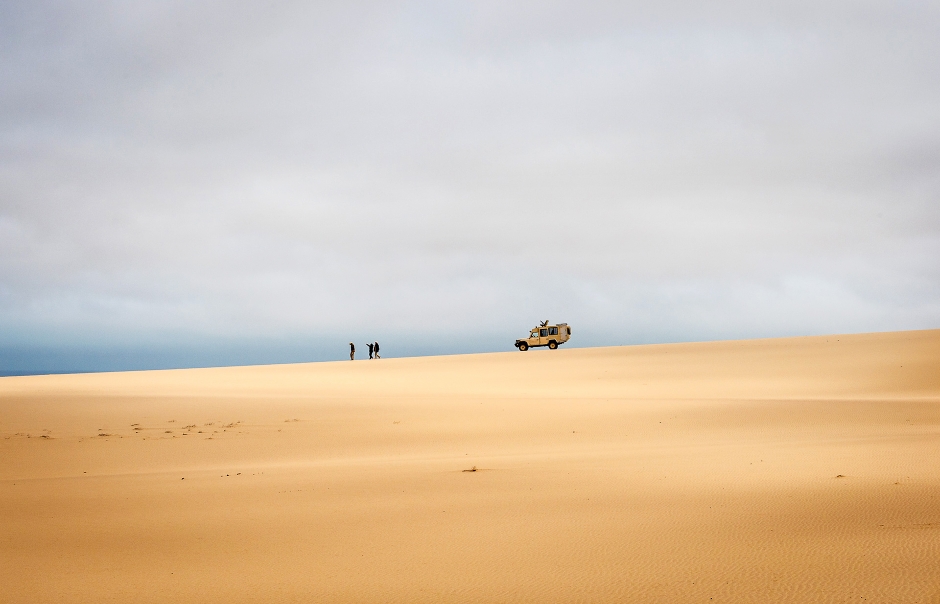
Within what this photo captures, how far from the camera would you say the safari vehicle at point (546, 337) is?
48.3 metres

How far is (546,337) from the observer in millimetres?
48594

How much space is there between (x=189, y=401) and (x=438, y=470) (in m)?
14.0

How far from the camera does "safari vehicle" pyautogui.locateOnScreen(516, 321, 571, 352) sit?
48312 mm

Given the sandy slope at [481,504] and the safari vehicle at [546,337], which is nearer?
the sandy slope at [481,504]

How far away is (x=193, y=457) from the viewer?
11.3 m

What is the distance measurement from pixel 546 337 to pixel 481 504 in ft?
138

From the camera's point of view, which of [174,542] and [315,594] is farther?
[174,542]

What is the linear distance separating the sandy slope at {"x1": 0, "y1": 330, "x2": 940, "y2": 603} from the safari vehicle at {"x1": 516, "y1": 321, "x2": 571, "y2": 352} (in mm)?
30824

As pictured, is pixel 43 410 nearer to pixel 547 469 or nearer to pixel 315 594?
pixel 547 469

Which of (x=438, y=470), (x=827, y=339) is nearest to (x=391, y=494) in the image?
(x=438, y=470)

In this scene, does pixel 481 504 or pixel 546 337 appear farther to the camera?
pixel 546 337

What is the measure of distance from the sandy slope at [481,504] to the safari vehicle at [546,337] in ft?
101

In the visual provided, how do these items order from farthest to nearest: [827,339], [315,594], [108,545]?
[827,339], [108,545], [315,594]

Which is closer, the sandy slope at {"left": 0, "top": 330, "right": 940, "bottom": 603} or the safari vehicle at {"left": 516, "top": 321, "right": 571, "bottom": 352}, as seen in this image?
the sandy slope at {"left": 0, "top": 330, "right": 940, "bottom": 603}
